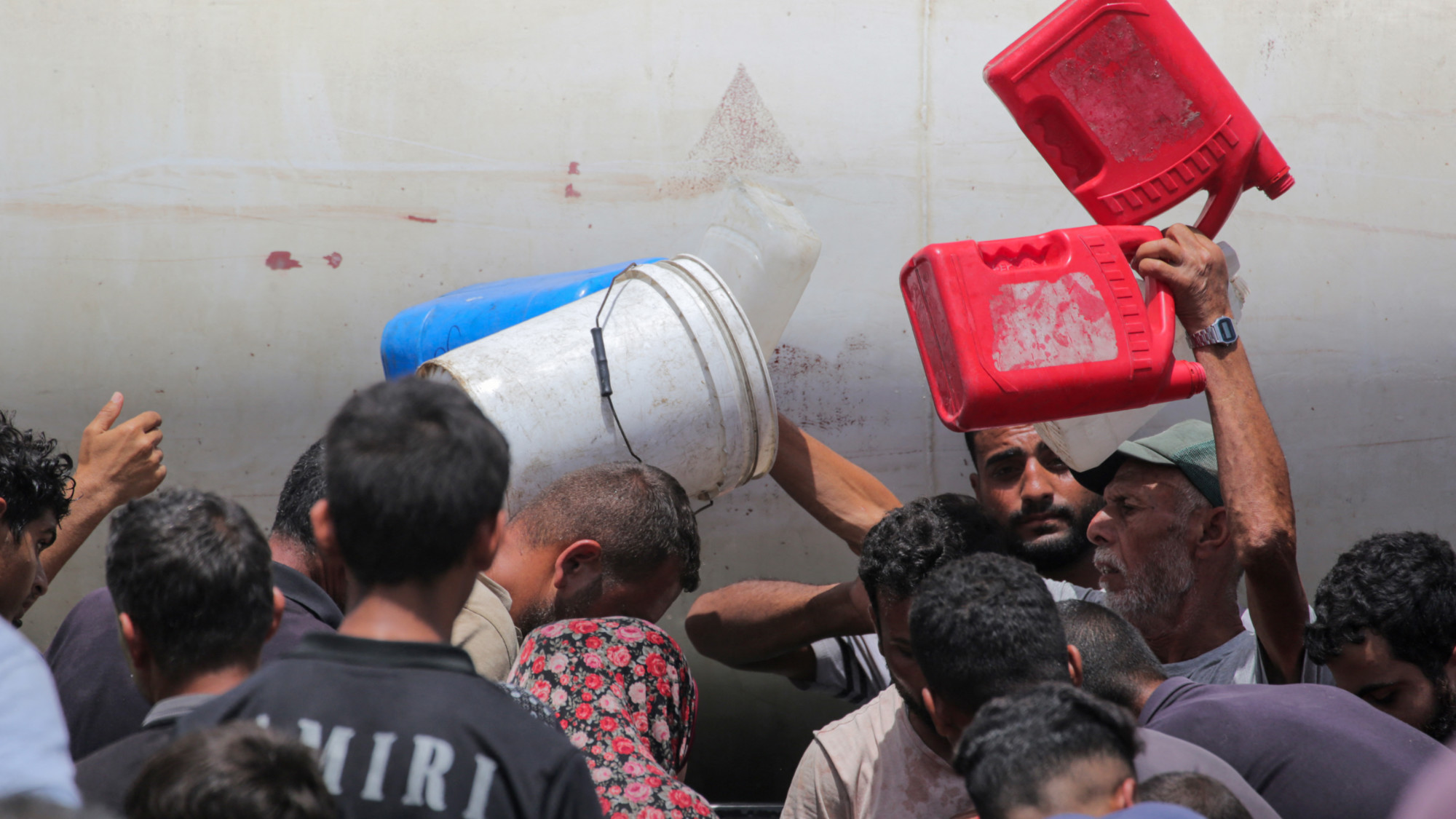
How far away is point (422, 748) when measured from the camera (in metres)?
1.16

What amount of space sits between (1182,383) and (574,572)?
4.02 ft

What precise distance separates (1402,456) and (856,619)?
164cm

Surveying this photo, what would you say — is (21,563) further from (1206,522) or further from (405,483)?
(1206,522)

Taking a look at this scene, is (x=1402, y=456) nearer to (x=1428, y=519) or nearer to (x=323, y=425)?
(x=1428, y=519)

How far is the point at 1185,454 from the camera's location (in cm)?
270

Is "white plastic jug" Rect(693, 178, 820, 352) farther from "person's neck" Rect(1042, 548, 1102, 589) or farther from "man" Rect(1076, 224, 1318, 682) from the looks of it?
"person's neck" Rect(1042, 548, 1102, 589)

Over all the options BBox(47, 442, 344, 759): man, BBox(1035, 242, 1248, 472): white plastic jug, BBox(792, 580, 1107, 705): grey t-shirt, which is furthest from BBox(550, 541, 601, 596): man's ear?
BBox(1035, 242, 1248, 472): white plastic jug

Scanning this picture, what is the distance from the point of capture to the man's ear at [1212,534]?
268 centimetres

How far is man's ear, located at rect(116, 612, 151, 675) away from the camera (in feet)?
4.82

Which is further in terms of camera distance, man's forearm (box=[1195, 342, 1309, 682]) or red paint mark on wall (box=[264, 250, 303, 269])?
red paint mark on wall (box=[264, 250, 303, 269])

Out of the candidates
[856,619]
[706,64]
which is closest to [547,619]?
[856,619]

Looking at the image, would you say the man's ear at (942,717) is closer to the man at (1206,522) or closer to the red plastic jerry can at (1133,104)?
the man at (1206,522)

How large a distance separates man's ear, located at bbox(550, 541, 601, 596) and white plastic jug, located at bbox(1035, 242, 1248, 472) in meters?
1.00

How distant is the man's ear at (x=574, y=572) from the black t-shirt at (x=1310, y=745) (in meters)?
1.06
